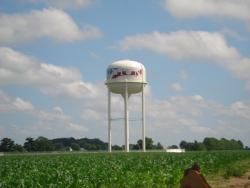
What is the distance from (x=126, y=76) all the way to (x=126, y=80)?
0.58 meters

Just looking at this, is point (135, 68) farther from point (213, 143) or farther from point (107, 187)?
point (213, 143)

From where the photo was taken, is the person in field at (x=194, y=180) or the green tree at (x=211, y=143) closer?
the person in field at (x=194, y=180)

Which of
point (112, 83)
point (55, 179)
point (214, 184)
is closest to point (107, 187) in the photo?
point (55, 179)

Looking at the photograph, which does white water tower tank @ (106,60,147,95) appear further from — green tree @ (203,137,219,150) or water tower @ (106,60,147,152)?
green tree @ (203,137,219,150)

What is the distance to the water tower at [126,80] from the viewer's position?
74.8 m

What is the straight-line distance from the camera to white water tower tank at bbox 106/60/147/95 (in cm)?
7475

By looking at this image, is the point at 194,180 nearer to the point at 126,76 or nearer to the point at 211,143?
the point at 126,76

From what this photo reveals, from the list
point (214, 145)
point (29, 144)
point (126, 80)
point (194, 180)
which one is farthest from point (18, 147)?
point (194, 180)

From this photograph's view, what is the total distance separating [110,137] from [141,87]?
8575mm

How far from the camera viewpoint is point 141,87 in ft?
253

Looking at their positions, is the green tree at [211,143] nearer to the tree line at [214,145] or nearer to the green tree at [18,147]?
the tree line at [214,145]

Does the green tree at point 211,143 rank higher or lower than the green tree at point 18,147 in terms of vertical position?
higher

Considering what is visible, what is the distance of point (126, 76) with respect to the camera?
74812 mm

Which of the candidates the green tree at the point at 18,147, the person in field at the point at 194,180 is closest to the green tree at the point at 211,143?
the green tree at the point at 18,147
